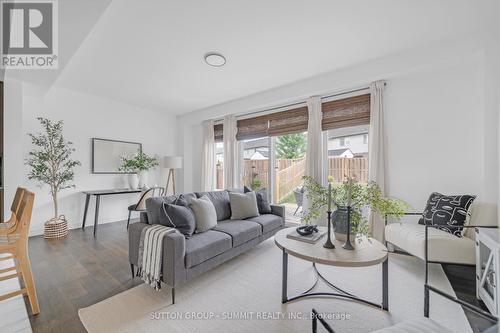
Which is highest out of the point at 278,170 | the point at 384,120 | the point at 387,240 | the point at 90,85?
the point at 90,85

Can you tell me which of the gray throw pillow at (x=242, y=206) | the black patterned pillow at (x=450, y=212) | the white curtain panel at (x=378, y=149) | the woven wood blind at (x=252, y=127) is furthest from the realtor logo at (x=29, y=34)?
the black patterned pillow at (x=450, y=212)

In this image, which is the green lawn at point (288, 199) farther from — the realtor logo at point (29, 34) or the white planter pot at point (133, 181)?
the realtor logo at point (29, 34)

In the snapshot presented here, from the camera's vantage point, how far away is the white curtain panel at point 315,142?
3574 mm

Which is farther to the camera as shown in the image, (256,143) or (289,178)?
(256,143)

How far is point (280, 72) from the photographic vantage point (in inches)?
127

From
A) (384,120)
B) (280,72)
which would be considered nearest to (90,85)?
(280,72)

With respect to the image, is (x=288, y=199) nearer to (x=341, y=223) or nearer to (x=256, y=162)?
(x=256, y=162)

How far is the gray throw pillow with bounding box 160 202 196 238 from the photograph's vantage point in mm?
2053

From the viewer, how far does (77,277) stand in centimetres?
213

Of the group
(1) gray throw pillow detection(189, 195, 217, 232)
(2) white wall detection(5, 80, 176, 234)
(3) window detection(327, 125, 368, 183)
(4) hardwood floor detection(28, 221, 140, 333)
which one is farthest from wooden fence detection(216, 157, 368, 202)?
(4) hardwood floor detection(28, 221, 140, 333)

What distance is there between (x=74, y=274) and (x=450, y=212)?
402 cm

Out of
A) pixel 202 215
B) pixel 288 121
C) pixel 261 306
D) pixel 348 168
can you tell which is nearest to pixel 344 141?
pixel 348 168

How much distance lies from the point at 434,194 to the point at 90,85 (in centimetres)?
543

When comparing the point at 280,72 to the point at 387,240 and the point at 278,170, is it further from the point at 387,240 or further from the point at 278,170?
the point at 387,240
